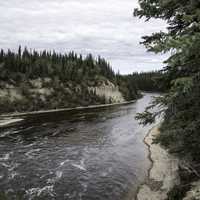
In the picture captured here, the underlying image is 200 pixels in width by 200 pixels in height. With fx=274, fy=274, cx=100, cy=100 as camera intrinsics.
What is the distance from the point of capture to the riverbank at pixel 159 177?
17.4 meters

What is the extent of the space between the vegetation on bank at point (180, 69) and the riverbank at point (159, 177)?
279 centimetres

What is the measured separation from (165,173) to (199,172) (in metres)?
6.55

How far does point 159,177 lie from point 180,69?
39.8ft

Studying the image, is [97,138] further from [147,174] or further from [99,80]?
[99,80]

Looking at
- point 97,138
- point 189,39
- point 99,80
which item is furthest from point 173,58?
point 99,80

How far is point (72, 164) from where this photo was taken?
81.3ft

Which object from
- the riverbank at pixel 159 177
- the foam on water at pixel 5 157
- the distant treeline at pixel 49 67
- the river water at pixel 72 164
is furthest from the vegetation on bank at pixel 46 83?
the riverbank at pixel 159 177

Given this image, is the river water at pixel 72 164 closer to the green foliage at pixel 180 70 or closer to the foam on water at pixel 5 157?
the foam on water at pixel 5 157

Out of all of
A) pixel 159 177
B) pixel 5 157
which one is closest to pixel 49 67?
pixel 5 157

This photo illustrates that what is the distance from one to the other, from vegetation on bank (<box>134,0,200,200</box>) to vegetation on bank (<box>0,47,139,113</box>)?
63.6m

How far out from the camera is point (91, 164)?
24750mm

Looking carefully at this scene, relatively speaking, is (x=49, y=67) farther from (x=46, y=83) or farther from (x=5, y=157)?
(x=5, y=157)

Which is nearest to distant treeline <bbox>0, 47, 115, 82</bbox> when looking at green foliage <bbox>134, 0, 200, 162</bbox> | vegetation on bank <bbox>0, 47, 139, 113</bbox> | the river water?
vegetation on bank <bbox>0, 47, 139, 113</bbox>

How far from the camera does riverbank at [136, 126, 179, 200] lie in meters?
17.4
